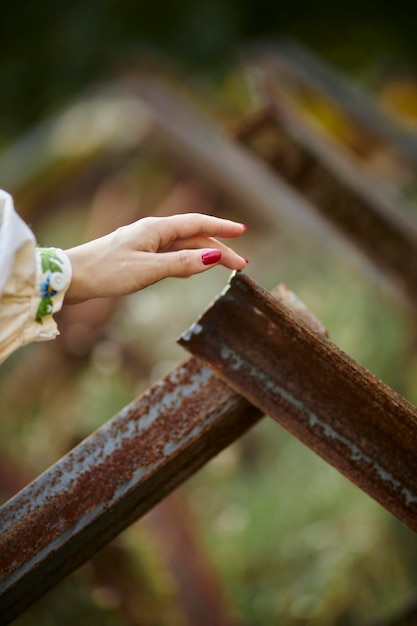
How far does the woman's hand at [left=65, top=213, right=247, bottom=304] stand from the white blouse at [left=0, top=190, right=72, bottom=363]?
36 mm

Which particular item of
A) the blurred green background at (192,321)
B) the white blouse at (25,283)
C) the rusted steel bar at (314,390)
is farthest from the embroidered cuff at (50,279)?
the blurred green background at (192,321)

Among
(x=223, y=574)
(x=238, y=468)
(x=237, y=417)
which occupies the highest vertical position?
(x=238, y=468)

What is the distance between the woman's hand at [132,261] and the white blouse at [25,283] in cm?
4

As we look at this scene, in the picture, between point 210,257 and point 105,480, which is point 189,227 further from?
point 105,480

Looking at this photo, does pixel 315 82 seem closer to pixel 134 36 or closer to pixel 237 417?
pixel 237 417

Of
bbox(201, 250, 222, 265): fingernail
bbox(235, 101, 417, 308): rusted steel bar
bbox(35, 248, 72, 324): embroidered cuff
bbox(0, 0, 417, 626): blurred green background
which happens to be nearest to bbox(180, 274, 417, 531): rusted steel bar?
bbox(201, 250, 222, 265): fingernail

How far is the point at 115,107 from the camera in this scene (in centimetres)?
562

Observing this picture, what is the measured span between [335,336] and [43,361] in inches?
91.2

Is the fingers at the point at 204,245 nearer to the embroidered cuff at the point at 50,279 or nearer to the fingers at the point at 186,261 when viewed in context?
the fingers at the point at 186,261

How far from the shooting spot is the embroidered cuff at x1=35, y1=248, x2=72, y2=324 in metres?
1.16

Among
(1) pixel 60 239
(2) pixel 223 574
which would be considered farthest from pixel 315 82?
(1) pixel 60 239

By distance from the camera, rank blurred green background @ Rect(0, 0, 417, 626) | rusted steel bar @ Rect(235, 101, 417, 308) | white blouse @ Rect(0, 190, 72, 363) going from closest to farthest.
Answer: white blouse @ Rect(0, 190, 72, 363) < rusted steel bar @ Rect(235, 101, 417, 308) < blurred green background @ Rect(0, 0, 417, 626)

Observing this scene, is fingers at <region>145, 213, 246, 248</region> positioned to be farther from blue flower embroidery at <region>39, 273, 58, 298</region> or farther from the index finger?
blue flower embroidery at <region>39, 273, 58, 298</region>

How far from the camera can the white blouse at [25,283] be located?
3.63ft
